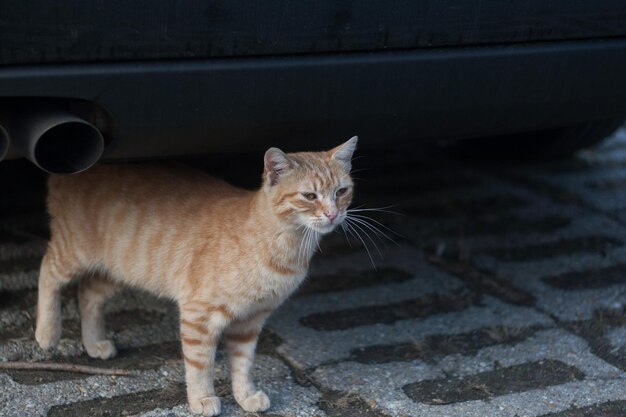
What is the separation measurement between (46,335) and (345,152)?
3.75 feet

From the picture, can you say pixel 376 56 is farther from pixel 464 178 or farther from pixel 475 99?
pixel 464 178

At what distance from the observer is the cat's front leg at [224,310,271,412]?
8.60ft

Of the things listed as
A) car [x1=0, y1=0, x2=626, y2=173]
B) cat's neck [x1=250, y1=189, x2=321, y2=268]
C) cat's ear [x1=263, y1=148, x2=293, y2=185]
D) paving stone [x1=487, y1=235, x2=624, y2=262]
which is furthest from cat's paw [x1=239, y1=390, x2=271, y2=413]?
paving stone [x1=487, y1=235, x2=624, y2=262]

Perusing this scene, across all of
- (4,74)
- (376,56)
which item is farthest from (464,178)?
(4,74)

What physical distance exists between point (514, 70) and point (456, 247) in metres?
1.38

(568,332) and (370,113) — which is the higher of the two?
(370,113)

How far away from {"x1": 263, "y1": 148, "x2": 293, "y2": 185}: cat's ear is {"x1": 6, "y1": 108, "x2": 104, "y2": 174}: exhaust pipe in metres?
0.50

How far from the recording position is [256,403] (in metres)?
2.62

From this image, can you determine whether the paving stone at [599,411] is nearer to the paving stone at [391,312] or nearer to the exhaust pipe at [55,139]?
the paving stone at [391,312]

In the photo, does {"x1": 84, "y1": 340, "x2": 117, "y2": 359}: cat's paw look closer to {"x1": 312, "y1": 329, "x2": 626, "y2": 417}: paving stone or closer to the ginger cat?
the ginger cat

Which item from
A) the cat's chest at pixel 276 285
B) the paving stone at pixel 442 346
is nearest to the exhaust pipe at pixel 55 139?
the cat's chest at pixel 276 285

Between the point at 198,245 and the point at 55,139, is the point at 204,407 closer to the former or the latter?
the point at 198,245

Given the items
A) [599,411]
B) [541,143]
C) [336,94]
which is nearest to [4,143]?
[336,94]

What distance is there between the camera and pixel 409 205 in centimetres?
436
